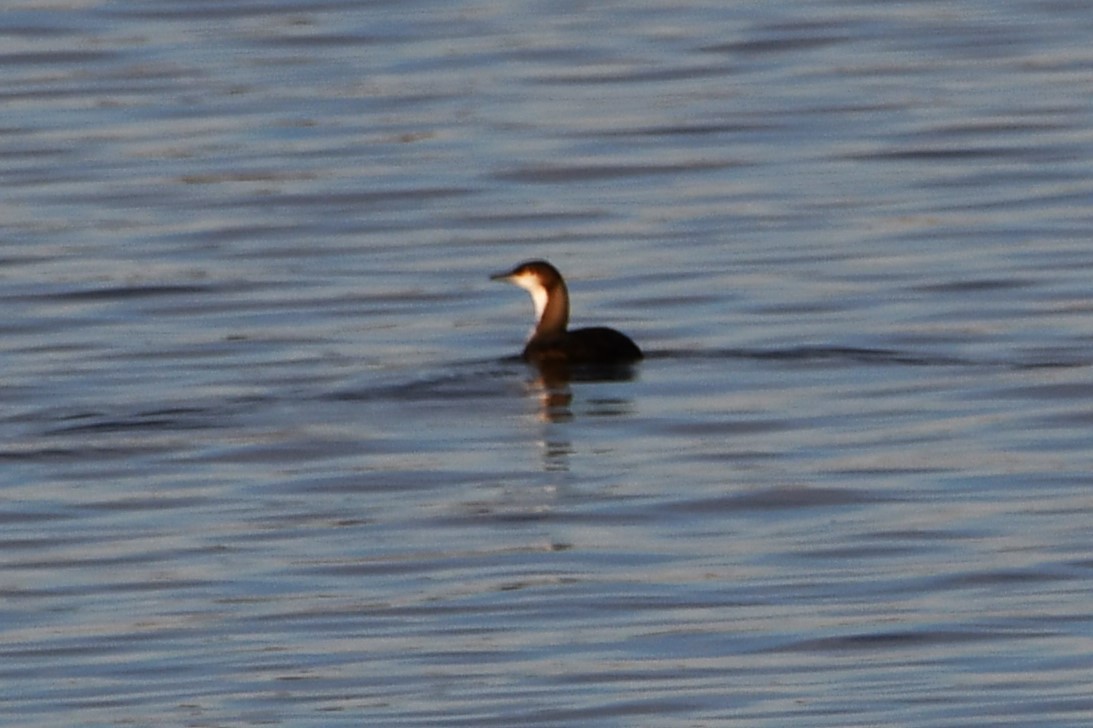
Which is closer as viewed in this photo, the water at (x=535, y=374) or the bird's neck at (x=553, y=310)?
the water at (x=535, y=374)

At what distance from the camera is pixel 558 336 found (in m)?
18.5

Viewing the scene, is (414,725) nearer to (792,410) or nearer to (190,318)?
(792,410)

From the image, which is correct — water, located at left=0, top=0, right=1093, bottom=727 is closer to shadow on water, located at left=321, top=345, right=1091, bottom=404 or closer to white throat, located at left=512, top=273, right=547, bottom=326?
shadow on water, located at left=321, top=345, right=1091, bottom=404

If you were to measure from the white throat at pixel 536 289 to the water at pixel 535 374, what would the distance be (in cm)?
36

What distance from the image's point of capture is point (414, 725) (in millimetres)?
10320

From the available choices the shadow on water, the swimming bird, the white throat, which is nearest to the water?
the shadow on water

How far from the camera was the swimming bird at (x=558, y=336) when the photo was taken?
59.5 ft

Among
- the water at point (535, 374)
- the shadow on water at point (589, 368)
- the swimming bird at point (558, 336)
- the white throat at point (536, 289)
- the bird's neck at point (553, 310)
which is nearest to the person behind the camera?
the water at point (535, 374)

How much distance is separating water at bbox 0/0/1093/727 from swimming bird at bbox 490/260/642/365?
20 cm

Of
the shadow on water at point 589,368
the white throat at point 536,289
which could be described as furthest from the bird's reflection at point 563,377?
the white throat at point 536,289

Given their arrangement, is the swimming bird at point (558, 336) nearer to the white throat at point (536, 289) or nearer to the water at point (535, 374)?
the white throat at point (536, 289)

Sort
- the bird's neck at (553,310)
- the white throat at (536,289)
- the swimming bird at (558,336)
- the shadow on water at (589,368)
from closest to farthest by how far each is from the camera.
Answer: the shadow on water at (589,368)
the swimming bird at (558,336)
the bird's neck at (553,310)
the white throat at (536,289)

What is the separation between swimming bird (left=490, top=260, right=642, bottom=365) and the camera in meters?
18.1

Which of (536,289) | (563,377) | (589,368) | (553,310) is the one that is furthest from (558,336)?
(536,289)
